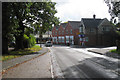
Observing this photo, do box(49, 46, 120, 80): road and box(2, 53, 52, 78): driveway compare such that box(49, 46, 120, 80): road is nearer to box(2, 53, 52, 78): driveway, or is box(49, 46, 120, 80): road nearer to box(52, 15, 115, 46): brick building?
box(2, 53, 52, 78): driveway

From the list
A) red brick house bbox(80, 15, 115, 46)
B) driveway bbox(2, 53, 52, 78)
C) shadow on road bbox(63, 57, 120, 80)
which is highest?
red brick house bbox(80, 15, 115, 46)

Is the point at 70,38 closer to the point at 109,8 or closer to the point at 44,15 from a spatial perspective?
the point at 44,15

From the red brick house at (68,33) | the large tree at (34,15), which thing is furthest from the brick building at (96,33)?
the large tree at (34,15)

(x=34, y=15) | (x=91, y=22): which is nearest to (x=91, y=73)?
(x=34, y=15)

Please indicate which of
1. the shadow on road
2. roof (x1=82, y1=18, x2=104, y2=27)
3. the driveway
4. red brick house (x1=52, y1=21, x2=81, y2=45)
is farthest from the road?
red brick house (x1=52, y1=21, x2=81, y2=45)

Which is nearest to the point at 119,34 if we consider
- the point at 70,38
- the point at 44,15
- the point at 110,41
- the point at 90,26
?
the point at 110,41

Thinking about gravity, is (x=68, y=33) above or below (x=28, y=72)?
above

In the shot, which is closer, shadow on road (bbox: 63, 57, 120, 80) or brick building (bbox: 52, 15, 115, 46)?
shadow on road (bbox: 63, 57, 120, 80)

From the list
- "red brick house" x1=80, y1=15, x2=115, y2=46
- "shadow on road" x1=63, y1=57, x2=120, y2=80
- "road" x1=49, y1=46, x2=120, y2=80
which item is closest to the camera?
"shadow on road" x1=63, y1=57, x2=120, y2=80

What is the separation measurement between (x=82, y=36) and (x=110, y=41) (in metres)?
9.66

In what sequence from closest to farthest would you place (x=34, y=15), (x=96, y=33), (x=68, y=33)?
1. (x=34, y=15)
2. (x=96, y=33)
3. (x=68, y=33)

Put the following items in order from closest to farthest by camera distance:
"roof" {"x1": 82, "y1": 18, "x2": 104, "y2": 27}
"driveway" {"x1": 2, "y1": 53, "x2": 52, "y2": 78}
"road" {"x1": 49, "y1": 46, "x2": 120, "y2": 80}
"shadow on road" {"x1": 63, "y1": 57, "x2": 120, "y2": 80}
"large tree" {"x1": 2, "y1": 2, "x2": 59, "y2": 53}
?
"shadow on road" {"x1": 63, "y1": 57, "x2": 120, "y2": 80}
"driveway" {"x1": 2, "y1": 53, "x2": 52, "y2": 78}
"road" {"x1": 49, "y1": 46, "x2": 120, "y2": 80}
"large tree" {"x1": 2, "y1": 2, "x2": 59, "y2": 53}
"roof" {"x1": 82, "y1": 18, "x2": 104, "y2": 27}

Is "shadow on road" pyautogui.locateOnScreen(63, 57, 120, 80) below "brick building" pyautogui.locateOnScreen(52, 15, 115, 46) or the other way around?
below

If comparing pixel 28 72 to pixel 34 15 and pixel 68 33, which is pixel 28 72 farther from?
pixel 68 33
